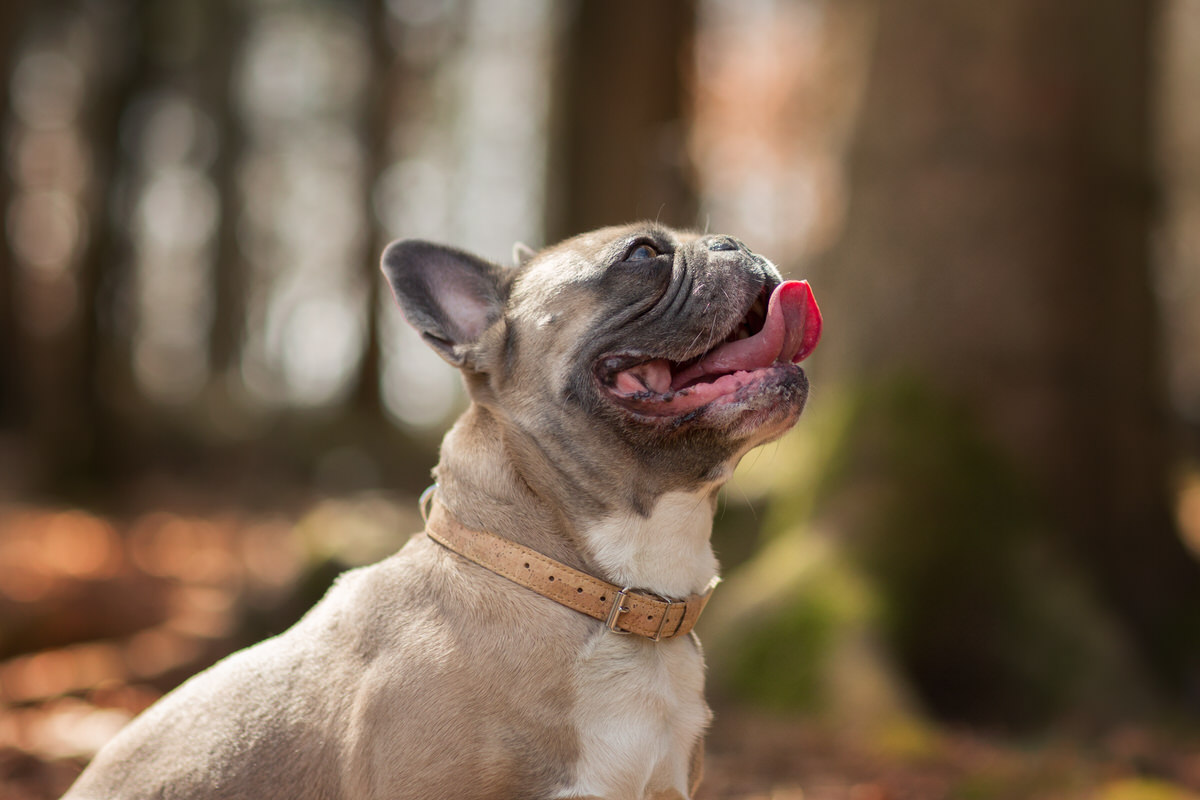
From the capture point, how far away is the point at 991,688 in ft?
20.2

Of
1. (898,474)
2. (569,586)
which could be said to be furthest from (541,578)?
(898,474)

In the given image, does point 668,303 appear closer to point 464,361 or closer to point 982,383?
point 464,361

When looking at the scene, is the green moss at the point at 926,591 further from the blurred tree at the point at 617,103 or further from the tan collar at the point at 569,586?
the blurred tree at the point at 617,103

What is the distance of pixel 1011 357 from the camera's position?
6.68 metres

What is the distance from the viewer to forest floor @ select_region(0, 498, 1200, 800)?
4.79m

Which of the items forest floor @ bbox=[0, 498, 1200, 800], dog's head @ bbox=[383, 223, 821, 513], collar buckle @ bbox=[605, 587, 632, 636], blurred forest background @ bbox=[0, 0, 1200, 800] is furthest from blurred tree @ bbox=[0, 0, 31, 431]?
collar buckle @ bbox=[605, 587, 632, 636]

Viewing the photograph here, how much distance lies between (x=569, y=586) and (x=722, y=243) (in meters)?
1.25

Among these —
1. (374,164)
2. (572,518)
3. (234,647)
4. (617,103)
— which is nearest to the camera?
(572,518)

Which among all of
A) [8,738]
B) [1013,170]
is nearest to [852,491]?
[1013,170]

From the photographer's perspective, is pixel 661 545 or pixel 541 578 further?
pixel 661 545

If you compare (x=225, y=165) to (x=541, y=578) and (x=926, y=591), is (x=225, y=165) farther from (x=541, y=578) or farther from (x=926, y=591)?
(x=541, y=578)

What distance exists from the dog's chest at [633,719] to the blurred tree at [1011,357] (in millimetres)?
3343

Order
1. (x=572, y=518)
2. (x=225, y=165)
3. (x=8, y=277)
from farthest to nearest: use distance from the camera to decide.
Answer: (x=225, y=165)
(x=8, y=277)
(x=572, y=518)

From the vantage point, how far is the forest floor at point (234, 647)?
189 inches
